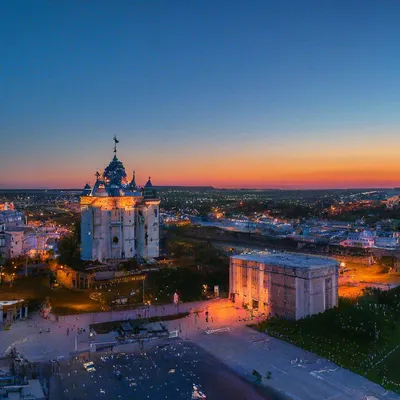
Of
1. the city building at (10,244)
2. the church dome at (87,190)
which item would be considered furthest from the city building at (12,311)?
the city building at (10,244)

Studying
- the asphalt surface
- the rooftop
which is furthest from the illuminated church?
the asphalt surface

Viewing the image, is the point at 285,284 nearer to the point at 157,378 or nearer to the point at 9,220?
the point at 157,378

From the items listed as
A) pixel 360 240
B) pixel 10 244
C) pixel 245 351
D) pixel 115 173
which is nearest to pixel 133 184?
pixel 115 173

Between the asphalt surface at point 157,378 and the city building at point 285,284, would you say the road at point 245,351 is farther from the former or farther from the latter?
the city building at point 285,284

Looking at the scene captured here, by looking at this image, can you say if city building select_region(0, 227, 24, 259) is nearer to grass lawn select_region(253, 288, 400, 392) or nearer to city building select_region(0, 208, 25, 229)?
city building select_region(0, 208, 25, 229)

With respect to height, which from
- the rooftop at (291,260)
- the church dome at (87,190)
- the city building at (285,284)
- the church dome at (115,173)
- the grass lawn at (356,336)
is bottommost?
the grass lawn at (356,336)

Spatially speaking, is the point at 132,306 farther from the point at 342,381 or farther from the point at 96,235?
the point at 342,381

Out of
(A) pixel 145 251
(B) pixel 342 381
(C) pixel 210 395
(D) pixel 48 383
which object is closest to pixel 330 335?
(B) pixel 342 381
